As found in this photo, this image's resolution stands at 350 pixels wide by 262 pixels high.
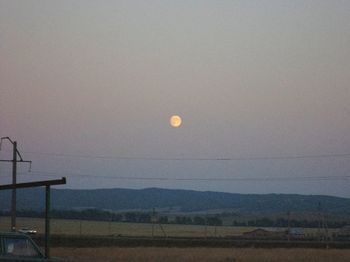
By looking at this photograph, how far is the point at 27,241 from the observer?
18391mm

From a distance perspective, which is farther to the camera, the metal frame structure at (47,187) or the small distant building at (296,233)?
the small distant building at (296,233)

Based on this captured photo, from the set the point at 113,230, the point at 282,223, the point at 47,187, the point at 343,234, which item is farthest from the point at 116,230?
the point at 47,187

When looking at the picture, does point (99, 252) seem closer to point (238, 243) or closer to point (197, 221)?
point (238, 243)

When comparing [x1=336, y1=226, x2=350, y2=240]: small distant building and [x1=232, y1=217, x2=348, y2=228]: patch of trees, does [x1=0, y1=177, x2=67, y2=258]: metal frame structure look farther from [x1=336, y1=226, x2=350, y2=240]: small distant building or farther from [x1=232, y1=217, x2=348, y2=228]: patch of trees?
[x1=232, y1=217, x2=348, y2=228]: patch of trees

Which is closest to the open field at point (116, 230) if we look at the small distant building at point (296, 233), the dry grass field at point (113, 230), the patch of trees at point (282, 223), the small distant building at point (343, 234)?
the dry grass field at point (113, 230)

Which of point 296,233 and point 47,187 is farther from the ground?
point 296,233

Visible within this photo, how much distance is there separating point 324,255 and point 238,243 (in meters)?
18.4

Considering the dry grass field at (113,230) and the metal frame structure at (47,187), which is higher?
the dry grass field at (113,230)

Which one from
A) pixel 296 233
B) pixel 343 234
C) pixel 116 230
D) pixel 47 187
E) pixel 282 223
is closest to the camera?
pixel 47 187

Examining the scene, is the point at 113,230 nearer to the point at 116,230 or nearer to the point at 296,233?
the point at 116,230

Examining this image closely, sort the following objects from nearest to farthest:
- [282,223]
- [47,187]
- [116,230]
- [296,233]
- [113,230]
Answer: [47,187] < [296,233] < [113,230] < [116,230] < [282,223]

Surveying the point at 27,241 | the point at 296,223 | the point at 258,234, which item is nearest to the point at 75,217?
the point at 296,223

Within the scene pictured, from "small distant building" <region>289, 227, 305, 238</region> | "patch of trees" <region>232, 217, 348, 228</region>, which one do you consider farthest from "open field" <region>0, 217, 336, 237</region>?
"patch of trees" <region>232, 217, 348, 228</region>

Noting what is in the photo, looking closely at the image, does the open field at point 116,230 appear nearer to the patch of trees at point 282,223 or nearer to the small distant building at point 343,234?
the small distant building at point 343,234
